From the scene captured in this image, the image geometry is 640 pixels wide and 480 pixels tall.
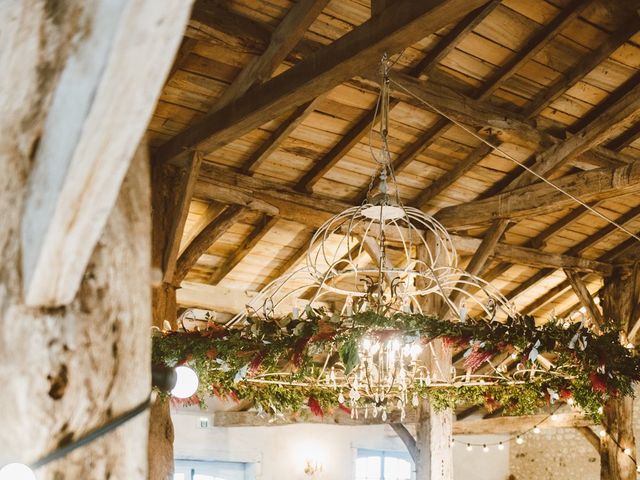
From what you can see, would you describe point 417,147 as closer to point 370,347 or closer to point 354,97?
point 354,97

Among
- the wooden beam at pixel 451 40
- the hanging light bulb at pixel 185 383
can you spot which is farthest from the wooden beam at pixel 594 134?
the hanging light bulb at pixel 185 383

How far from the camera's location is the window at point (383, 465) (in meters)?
10.0

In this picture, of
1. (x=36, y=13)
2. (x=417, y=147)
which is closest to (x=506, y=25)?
(x=417, y=147)

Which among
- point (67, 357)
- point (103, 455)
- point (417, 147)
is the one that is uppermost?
point (417, 147)

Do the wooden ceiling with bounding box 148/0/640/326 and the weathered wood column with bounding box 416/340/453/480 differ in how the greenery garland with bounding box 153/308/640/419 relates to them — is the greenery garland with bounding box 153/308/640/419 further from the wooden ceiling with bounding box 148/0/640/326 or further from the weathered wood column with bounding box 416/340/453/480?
the weathered wood column with bounding box 416/340/453/480

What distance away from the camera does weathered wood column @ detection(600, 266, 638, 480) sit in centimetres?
724

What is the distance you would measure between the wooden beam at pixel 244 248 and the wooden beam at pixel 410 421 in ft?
5.89

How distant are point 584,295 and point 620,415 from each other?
1.28 metres

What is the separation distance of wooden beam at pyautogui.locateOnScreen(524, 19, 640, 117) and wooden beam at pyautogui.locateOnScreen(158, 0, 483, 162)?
2.35 metres

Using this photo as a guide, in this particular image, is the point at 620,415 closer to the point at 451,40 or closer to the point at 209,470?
the point at 451,40

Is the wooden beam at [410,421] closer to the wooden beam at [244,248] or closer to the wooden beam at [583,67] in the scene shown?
the wooden beam at [244,248]

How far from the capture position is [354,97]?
17.8 ft

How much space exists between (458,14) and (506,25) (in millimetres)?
2093

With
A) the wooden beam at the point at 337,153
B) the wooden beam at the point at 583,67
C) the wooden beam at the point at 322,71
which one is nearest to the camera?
the wooden beam at the point at 322,71
